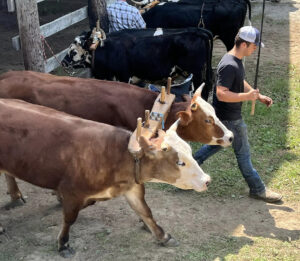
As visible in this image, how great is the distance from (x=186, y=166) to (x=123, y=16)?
469cm

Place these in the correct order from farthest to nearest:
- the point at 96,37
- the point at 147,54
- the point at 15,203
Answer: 1. the point at 147,54
2. the point at 96,37
3. the point at 15,203

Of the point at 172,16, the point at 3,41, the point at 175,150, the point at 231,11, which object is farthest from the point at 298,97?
the point at 3,41

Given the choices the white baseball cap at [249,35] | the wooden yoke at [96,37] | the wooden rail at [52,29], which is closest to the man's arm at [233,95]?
the white baseball cap at [249,35]

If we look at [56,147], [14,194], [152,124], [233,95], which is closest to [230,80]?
[233,95]

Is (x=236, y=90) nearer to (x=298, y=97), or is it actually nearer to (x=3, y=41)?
(x=298, y=97)

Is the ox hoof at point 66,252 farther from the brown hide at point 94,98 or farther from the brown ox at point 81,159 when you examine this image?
the brown hide at point 94,98

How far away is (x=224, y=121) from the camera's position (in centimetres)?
521

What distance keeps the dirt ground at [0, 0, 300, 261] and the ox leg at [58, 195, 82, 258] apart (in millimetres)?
79

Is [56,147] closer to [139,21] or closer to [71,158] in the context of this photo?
[71,158]

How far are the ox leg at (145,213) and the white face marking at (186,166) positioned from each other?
0.53 m

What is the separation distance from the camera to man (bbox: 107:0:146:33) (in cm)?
800

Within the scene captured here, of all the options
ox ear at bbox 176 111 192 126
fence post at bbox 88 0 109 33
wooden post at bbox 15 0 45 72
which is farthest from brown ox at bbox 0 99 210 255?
fence post at bbox 88 0 109 33

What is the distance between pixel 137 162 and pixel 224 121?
4.87 ft

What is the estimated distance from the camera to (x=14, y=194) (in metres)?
5.26
